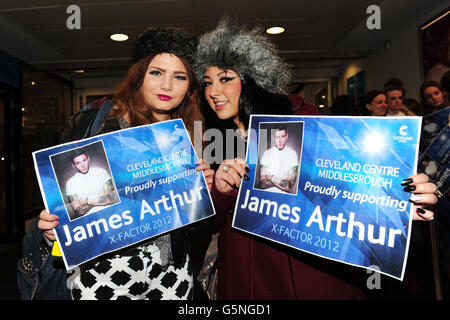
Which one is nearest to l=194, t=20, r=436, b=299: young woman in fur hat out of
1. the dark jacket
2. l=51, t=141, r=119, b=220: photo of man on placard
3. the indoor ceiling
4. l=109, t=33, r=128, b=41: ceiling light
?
l=51, t=141, r=119, b=220: photo of man on placard

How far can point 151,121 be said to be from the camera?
3.88ft

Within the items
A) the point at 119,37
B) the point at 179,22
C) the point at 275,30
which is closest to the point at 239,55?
the point at 179,22

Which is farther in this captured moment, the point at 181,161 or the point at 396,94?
the point at 396,94

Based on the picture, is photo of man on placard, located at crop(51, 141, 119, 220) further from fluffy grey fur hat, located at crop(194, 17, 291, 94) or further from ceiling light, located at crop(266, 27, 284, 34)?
ceiling light, located at crop(266, 27, 284, 34)

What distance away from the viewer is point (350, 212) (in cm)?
90

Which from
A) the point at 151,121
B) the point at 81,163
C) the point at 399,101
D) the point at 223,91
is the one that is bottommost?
the point at 81,163

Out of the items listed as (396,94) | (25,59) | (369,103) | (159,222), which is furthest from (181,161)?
(25,59)

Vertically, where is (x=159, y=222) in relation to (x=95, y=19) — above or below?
below

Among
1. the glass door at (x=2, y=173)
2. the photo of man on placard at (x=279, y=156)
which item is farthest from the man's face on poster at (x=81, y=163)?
the glass door at (x=2, y=173)

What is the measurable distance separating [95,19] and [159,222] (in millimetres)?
3170

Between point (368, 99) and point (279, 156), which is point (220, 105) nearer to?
point (279, 156)

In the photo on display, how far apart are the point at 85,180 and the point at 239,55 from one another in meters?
0.78

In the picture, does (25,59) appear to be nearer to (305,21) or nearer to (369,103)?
(305,21)

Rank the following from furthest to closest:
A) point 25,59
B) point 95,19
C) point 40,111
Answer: point 40,111 → point 25,59 → point 95,19
